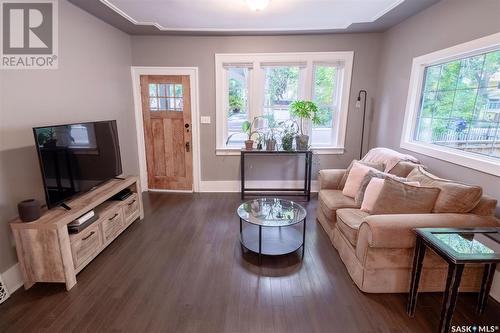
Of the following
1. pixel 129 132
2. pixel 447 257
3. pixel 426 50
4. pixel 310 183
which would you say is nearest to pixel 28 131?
pixel 129 132

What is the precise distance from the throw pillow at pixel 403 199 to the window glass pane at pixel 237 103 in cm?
264

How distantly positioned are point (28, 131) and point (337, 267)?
305cm

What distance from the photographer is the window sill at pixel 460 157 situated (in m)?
2.09

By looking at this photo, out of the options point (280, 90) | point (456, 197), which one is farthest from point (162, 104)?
point (456, 197)

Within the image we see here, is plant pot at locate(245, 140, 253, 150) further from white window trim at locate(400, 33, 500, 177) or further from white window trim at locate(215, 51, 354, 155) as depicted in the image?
white window trim at locate(400, 33, 500, 177)

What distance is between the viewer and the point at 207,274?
228cm

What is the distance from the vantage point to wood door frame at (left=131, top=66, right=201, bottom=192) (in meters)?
4.02

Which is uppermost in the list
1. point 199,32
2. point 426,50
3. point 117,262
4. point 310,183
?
point 199,32

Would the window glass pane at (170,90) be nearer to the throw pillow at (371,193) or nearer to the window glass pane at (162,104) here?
the window glass pane at (162,104)

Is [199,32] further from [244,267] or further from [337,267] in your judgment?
[337,267]

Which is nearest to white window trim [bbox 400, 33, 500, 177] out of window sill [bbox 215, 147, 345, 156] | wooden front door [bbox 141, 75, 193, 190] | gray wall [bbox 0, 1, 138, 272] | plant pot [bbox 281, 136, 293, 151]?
window sill [bbox 215, 147, 345, 156]

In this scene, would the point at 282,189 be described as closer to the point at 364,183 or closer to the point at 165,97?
the point at 364,183

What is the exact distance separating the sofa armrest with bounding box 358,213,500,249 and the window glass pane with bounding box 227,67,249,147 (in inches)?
113

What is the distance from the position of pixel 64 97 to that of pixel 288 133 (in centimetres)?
291
